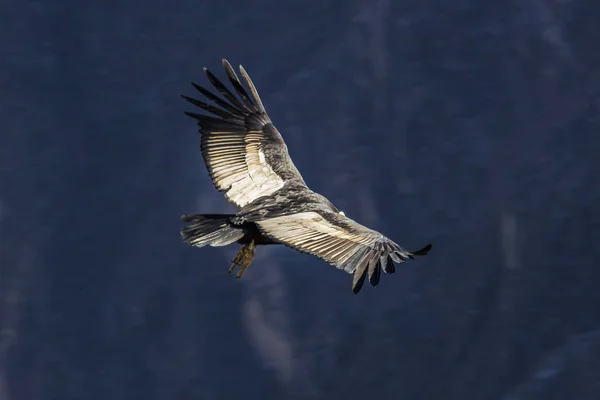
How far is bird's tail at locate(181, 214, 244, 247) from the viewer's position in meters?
18.5

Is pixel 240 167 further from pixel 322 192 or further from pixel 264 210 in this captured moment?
pixel 322 192

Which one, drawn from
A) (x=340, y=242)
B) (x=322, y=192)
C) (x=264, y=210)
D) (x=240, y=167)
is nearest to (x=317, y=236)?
(x=340, y=242)

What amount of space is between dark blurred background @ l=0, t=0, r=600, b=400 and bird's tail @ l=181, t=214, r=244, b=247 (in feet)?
38.3

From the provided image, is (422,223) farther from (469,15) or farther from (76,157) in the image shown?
(76,157)

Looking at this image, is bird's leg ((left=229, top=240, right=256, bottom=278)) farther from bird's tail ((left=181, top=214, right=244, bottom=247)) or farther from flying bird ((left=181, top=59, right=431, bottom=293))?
bird's tail ((left=181, top=214, right=244, bottom=247))

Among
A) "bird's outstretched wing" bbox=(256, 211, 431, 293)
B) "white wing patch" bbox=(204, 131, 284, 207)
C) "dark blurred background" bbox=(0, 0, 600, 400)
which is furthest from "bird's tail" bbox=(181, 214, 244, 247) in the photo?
"dark blurred background" bbox=(0, 0, 600, 400)

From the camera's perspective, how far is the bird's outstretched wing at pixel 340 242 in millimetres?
17500

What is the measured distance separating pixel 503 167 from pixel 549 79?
238 cm

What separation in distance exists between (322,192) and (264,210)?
11.6 m

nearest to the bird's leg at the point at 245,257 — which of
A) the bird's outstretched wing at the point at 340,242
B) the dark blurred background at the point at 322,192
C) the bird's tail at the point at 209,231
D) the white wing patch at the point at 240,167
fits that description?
the bird's tail at the point at 209,231

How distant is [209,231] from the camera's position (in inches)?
730

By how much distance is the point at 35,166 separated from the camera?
32.0 metres

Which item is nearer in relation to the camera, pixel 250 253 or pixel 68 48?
pixel 250 253

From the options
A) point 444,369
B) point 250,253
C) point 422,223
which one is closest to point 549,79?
point 422,223
